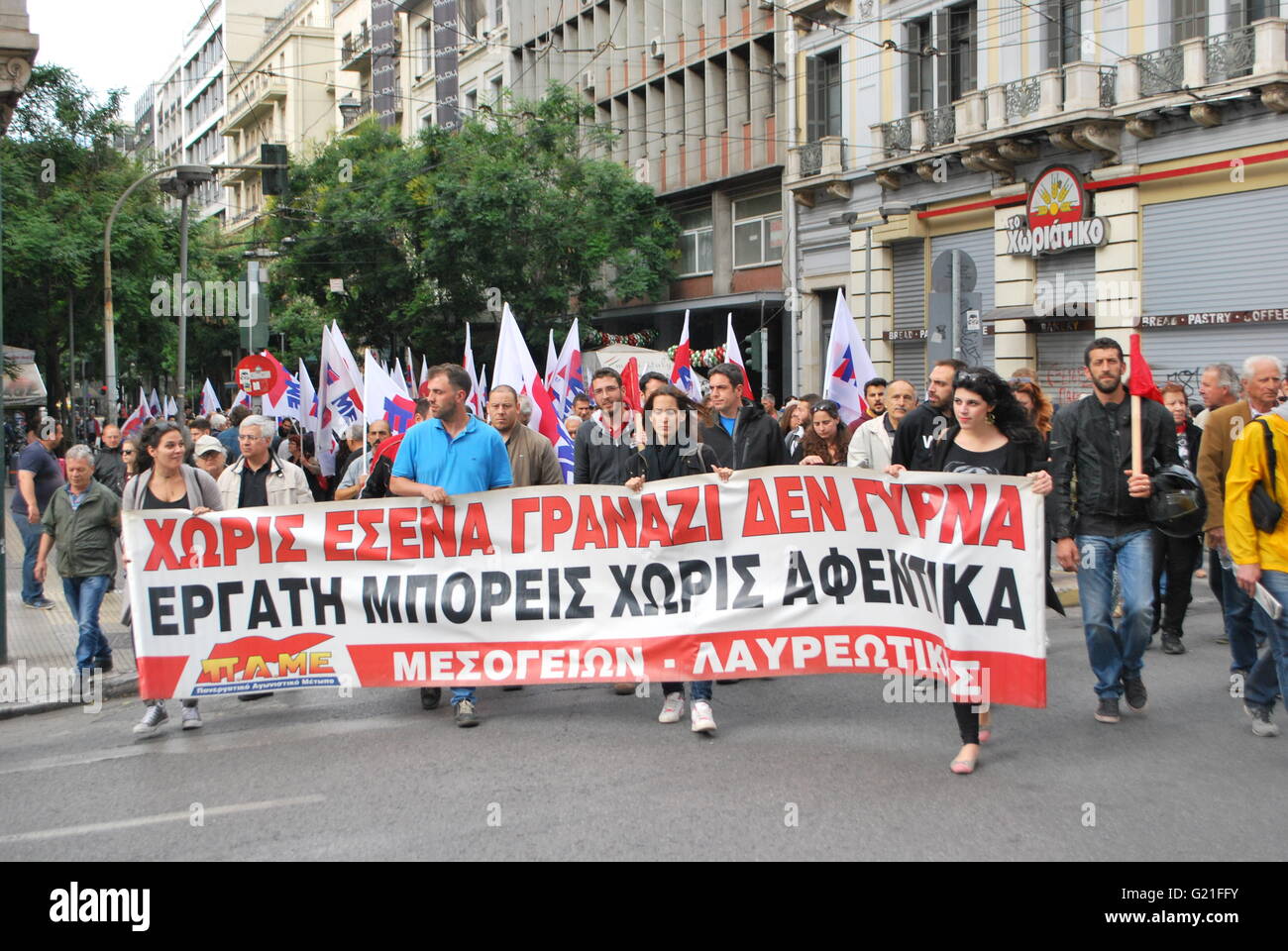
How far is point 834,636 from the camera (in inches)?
263

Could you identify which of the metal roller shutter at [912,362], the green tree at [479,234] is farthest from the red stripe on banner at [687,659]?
the green tree at [479,234]

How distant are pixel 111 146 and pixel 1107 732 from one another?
3017cm

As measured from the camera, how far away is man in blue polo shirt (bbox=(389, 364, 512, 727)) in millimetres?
7254

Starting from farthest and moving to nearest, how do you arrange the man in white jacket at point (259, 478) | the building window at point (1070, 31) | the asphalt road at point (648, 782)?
the building window at point (1070, 31) < the man in white jacket at point (259, 478) < the asphalt road at point (648, 782)

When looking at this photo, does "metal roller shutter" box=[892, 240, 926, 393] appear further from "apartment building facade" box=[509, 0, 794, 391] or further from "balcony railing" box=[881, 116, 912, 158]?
"apartment building facade" box=[509, 0, 794, 391]

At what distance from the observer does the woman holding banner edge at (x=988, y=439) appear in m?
6.25

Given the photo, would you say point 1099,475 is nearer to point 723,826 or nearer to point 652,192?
point 723,826

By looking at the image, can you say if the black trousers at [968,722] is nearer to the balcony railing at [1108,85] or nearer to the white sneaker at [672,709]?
the white sneaker at [672,709]

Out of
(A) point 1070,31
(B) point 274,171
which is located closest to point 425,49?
(B) point 274,171

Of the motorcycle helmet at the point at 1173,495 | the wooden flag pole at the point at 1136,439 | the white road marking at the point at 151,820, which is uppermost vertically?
the wooden flag pole at the point at 1136,439

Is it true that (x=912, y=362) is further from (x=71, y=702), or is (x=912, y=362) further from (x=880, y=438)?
(x=71, y=702)

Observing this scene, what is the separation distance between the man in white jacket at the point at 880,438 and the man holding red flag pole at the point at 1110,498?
6.95ft

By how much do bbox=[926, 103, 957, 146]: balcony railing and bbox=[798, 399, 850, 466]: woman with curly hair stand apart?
1763 cm
